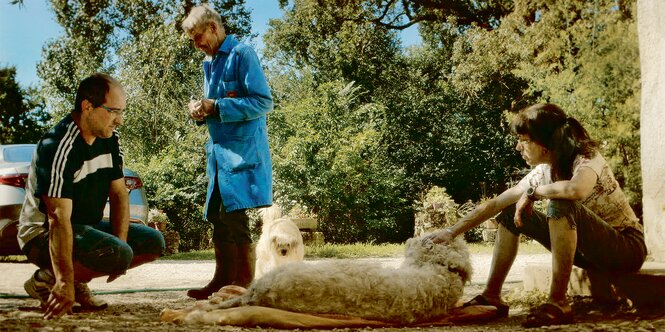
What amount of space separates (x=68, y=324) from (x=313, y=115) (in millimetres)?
12593

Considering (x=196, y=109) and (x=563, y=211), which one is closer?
(x=563, y=211)

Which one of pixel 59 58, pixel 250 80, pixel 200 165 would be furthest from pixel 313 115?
pixel 250 80

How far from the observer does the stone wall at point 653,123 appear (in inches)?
179

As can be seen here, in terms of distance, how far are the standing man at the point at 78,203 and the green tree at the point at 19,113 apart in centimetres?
1857

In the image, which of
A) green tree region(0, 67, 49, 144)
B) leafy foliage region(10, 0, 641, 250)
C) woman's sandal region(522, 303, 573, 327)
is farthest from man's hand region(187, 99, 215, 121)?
green tree region(0, 67, 49, 144)

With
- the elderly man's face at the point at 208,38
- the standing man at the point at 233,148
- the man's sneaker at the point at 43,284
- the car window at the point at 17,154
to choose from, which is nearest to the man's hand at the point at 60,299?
the man's sneaker at the point at 43,284

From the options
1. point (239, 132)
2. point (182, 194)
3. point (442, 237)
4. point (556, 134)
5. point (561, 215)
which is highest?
point (182, 194)

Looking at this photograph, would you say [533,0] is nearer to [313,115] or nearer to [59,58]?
[313,115]

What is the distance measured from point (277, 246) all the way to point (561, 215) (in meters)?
2.73

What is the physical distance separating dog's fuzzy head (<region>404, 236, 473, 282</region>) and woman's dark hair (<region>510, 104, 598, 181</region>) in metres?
0.64

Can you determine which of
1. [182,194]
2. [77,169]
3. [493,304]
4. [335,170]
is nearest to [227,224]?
[77,169]

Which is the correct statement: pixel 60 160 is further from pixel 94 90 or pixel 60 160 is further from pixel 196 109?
pixel 196 109

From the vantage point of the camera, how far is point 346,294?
2832mm

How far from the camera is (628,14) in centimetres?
1342
